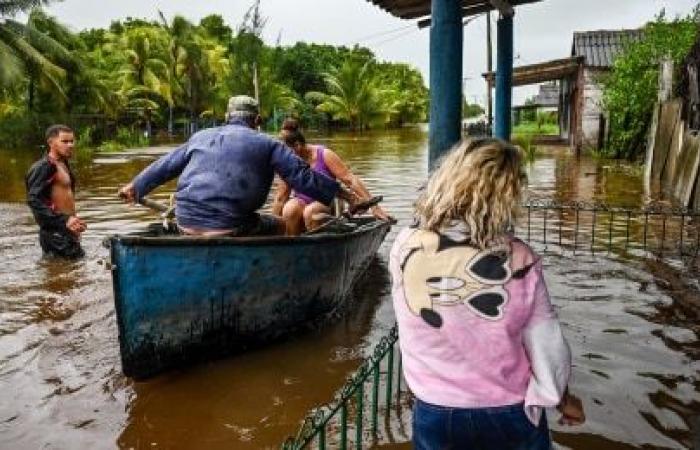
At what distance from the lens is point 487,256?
191 cm

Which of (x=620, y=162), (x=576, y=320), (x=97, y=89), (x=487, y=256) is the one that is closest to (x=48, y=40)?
(x=97, y=89)

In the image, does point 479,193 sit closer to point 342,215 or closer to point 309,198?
point 342,215

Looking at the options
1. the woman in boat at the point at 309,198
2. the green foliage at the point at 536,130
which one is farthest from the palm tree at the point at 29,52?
the green foliage at the point at 536,130

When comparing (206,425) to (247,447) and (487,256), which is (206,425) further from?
(487,256)

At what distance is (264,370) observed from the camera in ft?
16.4

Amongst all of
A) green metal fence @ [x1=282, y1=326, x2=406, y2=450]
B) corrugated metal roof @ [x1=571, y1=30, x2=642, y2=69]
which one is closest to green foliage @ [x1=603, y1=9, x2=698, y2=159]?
corrugated metal roof @ [x1=571, y1=30, x2=642, y2=69]

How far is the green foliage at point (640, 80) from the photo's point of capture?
17828mm

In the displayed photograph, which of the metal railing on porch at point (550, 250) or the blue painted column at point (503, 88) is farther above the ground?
the blue painted column at point (503, 88)

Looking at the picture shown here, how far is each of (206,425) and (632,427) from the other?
8.16ft

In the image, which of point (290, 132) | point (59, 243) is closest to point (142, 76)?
point (59, 243)

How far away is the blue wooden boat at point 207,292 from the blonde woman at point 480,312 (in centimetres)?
278

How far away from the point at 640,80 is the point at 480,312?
18.6 m

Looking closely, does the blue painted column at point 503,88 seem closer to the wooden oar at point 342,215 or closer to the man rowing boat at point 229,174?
the wooden oar at point 342,215

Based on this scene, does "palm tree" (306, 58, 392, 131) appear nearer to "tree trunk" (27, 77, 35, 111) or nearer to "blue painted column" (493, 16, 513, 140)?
"tree trunk" (27, 77, 35, 111)
